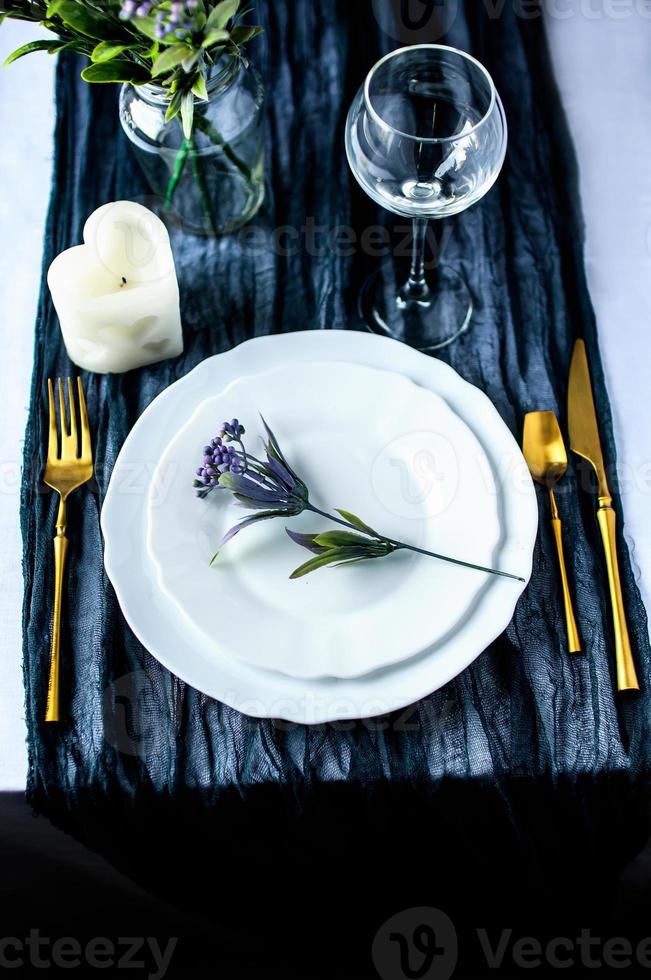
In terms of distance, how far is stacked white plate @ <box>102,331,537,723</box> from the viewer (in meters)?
0.60

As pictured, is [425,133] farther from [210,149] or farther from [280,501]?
[280,501]

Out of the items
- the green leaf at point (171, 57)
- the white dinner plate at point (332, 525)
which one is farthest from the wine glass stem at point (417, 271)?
the green leaf at point (171, 57)

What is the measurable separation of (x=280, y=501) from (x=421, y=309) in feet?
0.87

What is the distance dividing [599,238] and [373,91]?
264mm

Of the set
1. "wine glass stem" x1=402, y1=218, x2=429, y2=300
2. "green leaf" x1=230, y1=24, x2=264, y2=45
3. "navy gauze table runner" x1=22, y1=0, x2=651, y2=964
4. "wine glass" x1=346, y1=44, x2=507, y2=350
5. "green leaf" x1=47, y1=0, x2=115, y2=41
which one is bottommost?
"navy gauze table runner" x1=22, y1=0, x2=651, y2=964

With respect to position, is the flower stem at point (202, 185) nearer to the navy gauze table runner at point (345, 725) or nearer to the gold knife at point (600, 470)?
the navy gauze table runner at point (345, 725)

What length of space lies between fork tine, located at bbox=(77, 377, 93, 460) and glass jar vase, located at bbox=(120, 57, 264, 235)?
20 centimetres

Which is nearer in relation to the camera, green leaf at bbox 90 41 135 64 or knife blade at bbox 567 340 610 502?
green leaf at bbox 90 41 135 64

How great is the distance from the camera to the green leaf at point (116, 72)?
2.11 feet

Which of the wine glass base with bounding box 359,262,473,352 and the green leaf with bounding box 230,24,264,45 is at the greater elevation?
the green leaf with bounding box 230,24,264,45

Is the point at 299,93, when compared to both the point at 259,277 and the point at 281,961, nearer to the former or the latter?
the point at 259,277

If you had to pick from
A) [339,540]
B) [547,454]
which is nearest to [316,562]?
[339,540]

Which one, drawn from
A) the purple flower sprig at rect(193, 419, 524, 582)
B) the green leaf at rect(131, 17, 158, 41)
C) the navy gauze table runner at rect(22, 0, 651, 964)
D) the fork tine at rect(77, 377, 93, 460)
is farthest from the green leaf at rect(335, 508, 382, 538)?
the green leaf at rect(131, 17, 158, 41)

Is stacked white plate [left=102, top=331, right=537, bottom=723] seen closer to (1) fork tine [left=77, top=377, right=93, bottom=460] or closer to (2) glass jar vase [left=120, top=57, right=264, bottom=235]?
(1) fork tine [left=77, top=377, right=93, bottom=460]
